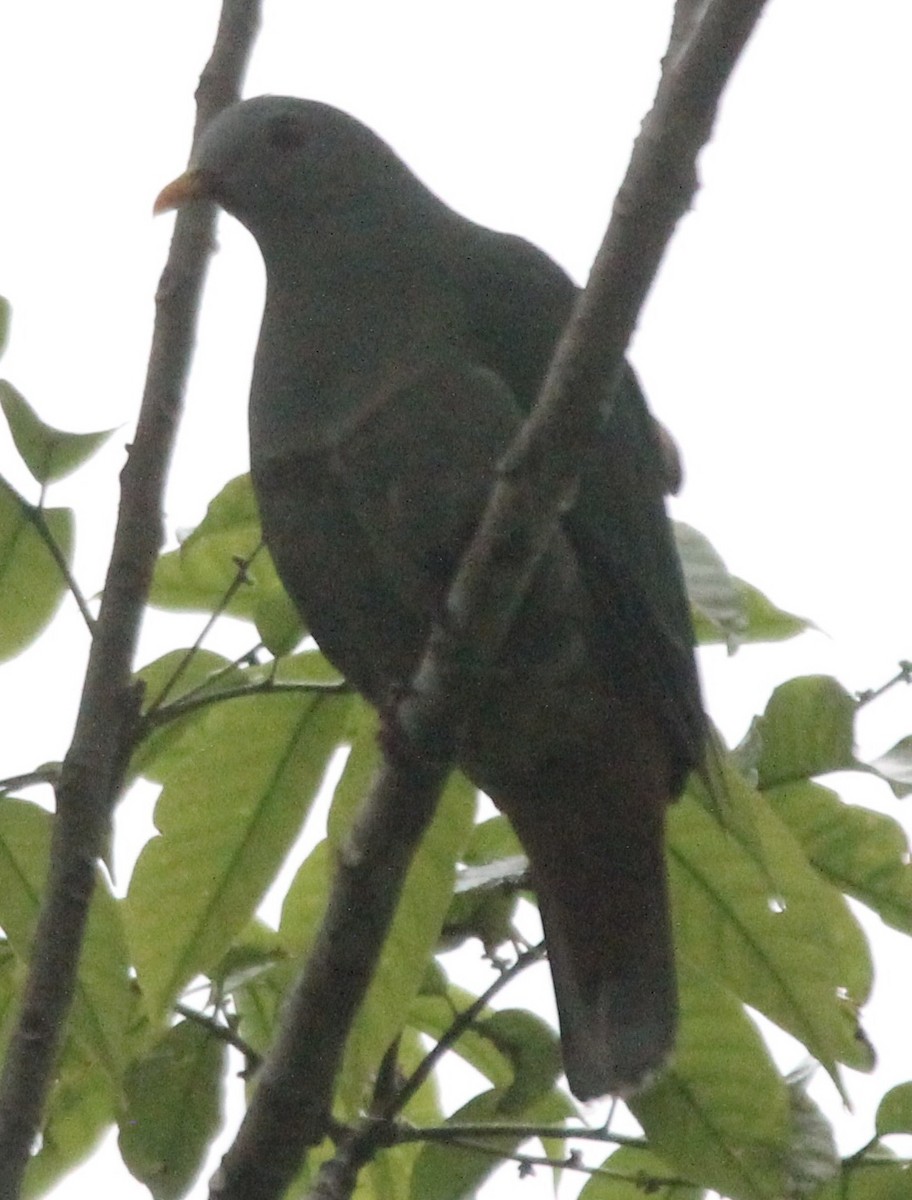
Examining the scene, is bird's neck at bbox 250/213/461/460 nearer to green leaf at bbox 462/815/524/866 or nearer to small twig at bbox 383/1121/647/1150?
green leaf at bbox 462/815/524/866

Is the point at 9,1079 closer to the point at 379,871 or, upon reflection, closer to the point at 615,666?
the point at 379,871

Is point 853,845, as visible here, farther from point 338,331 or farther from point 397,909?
point 338,331

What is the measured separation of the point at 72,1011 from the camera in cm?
191

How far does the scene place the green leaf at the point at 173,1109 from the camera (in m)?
2.03

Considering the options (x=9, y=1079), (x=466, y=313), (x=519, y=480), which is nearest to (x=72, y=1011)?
(x=9, y=1079)

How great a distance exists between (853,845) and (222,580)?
32.7 inches

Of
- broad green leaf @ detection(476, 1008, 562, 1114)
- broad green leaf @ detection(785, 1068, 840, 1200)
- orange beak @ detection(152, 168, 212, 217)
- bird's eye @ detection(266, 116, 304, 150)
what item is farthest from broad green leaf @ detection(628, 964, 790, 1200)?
bird's eye @ detection(266, 116, 304, 150)

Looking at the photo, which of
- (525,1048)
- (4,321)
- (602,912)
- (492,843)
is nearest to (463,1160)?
(525,1048)

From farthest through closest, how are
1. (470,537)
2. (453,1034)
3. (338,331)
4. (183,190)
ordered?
(183,190) → (338,331) → (470,537) → (453,1034)

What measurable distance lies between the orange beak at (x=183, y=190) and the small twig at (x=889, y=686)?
3.75ft

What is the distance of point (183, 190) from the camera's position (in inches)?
101

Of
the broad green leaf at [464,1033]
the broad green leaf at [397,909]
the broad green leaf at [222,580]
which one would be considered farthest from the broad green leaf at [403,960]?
the broad green leaf at [222,580]

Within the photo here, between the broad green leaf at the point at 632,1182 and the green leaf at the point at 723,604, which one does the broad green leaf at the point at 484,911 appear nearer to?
the broad green leaf at the point at 632,1182

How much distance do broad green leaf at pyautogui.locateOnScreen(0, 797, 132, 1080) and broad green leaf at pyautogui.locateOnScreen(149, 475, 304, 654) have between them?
34cm
